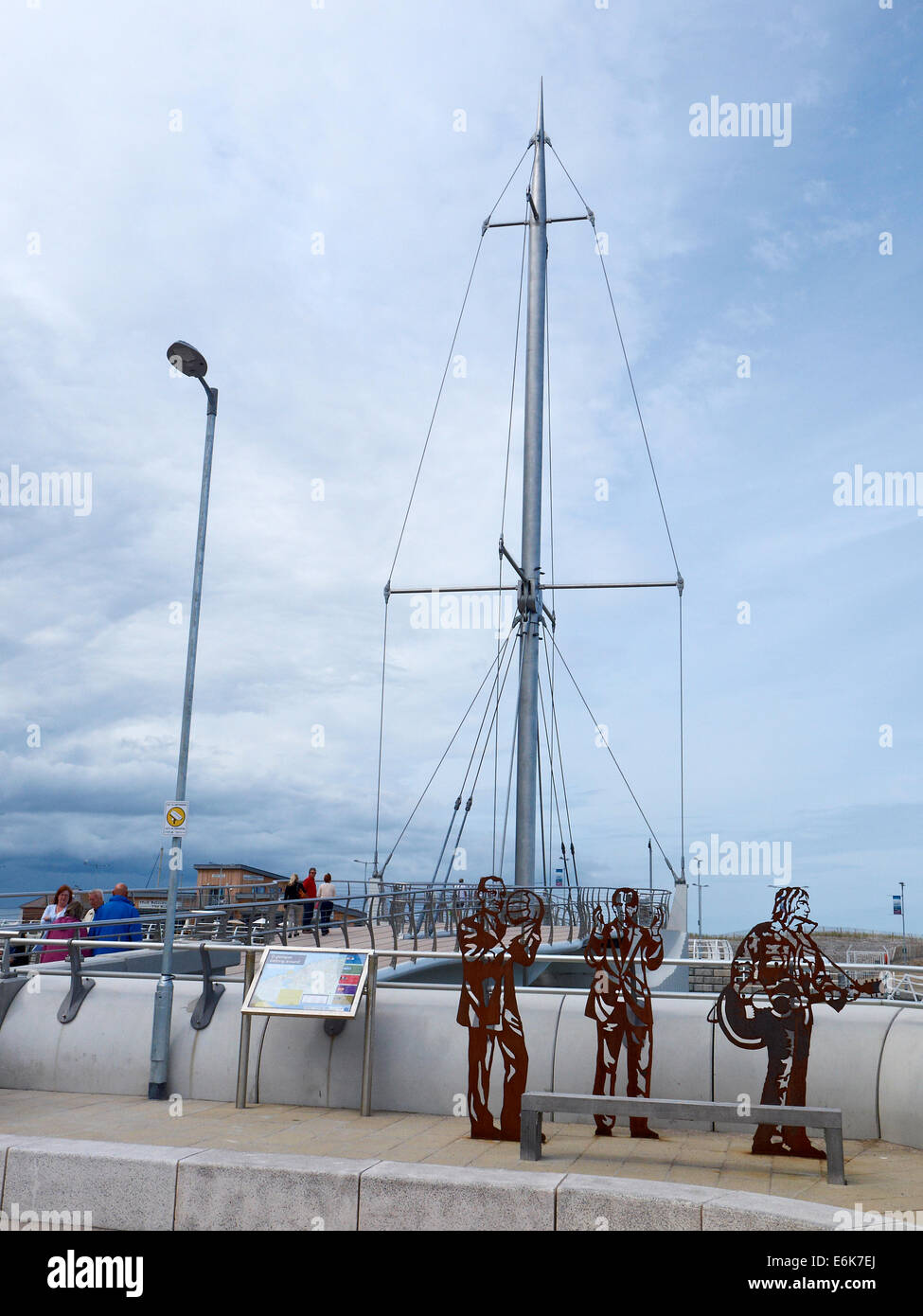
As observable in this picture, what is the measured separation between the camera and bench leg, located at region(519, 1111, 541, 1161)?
26.1 feet

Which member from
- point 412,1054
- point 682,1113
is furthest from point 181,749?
point 682,1113

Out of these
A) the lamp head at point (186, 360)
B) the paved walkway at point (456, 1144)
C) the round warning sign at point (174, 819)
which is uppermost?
the lamp head at point (186, 360)

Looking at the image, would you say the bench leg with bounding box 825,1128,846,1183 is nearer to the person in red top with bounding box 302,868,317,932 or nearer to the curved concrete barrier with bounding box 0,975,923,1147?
the curved concrete barrier with bounding box 0,975,923,1147

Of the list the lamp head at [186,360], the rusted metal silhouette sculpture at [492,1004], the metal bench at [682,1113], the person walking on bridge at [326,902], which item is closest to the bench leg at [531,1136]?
the metal bench at [682,1113]

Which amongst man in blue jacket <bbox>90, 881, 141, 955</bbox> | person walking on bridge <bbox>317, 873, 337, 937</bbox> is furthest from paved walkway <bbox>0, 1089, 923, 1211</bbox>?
person walking on bridge <bbox>317, 873, 337, 937</bbox>

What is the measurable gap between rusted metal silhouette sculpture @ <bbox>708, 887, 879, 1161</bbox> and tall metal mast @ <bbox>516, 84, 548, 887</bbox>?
14.8 m

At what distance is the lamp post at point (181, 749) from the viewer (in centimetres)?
1022

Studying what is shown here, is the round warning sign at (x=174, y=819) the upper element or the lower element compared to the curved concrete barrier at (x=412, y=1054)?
upper

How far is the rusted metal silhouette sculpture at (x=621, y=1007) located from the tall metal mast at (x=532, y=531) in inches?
563

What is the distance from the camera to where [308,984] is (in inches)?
384

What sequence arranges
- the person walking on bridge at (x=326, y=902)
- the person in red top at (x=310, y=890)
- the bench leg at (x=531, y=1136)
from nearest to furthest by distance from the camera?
1. the bench leg at (x=531, y=1136)
2. the person walking on bridge at (x=326, y=902)
3. the person in red top at (x=310, y=890)

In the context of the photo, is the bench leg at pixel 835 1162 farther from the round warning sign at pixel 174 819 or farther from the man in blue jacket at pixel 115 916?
the man in blue jacket at pixel 115 916
